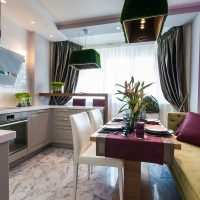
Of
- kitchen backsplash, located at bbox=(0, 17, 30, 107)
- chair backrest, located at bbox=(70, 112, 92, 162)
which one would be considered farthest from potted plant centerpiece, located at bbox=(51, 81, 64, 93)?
chair backrest, located at bbox=(70, 112, 92, 162)

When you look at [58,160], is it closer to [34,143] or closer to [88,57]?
[34,143]

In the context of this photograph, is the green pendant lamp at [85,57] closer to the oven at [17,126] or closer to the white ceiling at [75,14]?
the white ceiling at [75,14]

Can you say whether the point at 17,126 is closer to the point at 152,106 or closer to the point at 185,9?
the point at 152,106

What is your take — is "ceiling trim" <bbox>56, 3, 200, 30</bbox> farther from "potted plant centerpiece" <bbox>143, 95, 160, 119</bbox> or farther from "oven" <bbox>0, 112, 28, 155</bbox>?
"oven" <bbox>0, 112, 28, 155</bbox>

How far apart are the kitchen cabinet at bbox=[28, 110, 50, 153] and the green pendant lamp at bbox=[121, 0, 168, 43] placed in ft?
6.99

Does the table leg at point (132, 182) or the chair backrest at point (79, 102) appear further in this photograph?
the chair backrest at point (79, 102)

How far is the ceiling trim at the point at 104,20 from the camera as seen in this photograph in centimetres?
293

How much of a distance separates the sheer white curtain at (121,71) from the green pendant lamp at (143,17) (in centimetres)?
230

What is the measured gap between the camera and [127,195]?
1781 mm

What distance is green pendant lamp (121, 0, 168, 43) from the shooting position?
5.26 ft

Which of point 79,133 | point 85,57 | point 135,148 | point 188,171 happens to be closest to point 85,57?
point 85,57

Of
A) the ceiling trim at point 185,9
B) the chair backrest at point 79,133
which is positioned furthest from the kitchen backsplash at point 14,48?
the ceiling trim at point 185,9

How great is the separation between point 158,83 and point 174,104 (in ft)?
2.39

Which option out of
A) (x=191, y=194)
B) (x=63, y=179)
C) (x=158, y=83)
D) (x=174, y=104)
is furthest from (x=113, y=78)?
(x=191, y=194)
